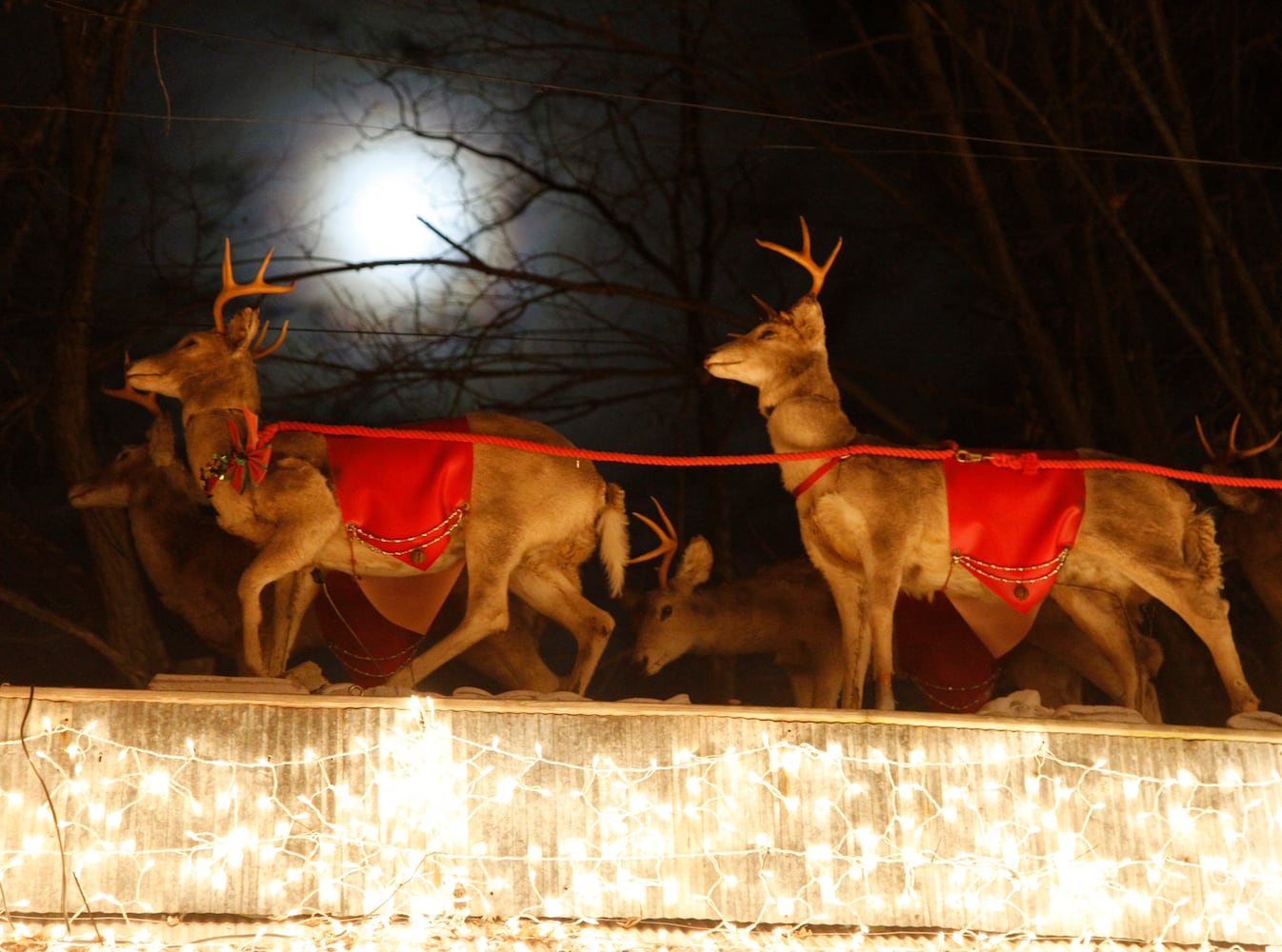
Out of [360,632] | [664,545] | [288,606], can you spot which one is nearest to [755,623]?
[664,545]

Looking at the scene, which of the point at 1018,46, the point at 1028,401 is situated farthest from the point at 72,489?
the point at 1018,46

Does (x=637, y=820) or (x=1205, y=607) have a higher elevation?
(x=1205, y=607)

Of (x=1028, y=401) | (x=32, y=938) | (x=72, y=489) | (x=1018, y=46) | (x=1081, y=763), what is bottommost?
(x=32, y=938)

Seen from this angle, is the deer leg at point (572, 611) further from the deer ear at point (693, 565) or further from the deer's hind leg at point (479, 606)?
the deer ear at point (693, 565)

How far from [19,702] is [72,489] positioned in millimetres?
2738

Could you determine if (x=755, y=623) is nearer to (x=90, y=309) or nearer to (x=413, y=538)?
(x=413, y=538)

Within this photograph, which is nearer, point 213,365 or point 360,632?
point 213,365

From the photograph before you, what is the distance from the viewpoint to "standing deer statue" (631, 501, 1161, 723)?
25.3 ft

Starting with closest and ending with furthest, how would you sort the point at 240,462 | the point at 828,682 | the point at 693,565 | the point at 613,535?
1. the point at 240,462
2. the point at 613,535
3. the point at 828,682
4. the point at 693,565

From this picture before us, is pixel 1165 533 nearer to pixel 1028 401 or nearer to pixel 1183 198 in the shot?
pixel 1028 401

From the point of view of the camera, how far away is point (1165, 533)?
6.68m

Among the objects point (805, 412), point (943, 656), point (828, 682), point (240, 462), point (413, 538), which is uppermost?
point (805, 412)

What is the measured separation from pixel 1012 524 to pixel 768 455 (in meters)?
1.20

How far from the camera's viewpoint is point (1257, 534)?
766cm
